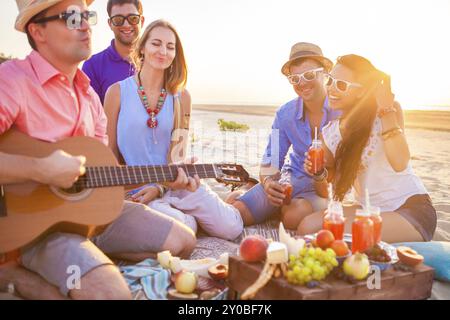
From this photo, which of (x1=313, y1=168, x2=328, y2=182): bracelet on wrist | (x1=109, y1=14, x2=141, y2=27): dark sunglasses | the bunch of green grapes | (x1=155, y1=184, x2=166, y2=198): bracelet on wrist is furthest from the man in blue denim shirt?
the bunch of green grapes

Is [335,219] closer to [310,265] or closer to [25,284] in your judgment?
[310,265]

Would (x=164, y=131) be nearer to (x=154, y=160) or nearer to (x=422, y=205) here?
(x=154, y=160)

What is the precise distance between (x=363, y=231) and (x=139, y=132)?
232cm

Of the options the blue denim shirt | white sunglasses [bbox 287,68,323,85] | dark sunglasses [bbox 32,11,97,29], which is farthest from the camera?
the blue denim shirt

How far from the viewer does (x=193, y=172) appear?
376 centimetres

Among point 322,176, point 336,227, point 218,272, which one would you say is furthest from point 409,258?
point 322,176

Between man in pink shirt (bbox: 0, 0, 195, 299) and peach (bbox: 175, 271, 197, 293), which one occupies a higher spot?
man in pink shirt (bbox: 0, 0, 195, 299)

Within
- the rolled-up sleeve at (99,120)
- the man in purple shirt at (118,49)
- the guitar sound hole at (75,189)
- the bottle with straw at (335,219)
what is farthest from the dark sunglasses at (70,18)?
the man in purple shirt at (118,49)

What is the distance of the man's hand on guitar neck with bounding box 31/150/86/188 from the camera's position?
276 centimetres

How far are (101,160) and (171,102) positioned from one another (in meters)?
1.44

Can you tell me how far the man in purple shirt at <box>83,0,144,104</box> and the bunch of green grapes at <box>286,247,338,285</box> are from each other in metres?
3.61

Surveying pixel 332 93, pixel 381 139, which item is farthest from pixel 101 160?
pixel 381 139

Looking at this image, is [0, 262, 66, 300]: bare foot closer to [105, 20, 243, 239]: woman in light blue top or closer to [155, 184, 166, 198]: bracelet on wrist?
[105, 20, 243, 239]: woman in light blue top

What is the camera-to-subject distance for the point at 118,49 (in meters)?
5.56
